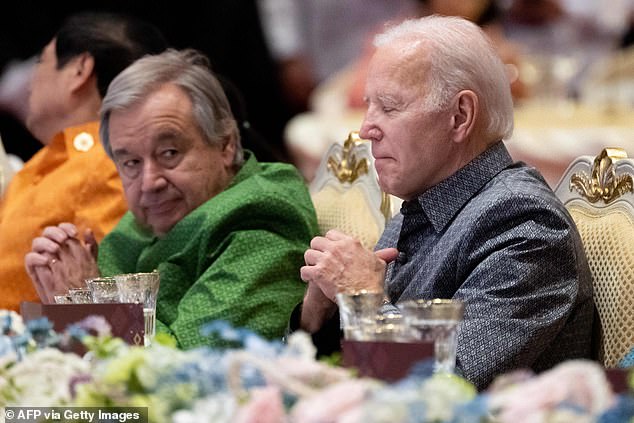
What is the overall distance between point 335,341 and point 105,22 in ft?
4.53

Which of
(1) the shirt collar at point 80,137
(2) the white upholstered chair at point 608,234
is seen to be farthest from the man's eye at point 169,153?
(2) the white upholstered chair at point 608,234

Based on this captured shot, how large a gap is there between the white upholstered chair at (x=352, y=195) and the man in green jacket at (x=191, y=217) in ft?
0.40

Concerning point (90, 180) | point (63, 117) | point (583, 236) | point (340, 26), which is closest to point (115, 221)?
point (90, 180)

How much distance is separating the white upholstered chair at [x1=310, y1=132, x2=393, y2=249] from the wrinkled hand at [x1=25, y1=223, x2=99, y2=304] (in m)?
0.55

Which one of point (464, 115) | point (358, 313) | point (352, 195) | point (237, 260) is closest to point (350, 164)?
point (352, 195)

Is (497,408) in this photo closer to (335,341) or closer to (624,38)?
(335,341)

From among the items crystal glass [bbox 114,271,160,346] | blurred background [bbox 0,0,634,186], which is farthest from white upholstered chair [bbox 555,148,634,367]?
Answer: blurred background [bbox 0,0,634,186]

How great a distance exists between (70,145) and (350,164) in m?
0.75

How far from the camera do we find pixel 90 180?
3146mm

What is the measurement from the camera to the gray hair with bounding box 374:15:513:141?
2176 millimetres

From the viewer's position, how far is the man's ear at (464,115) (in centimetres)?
219

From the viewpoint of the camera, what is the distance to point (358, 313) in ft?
5.04

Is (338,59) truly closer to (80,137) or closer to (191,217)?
(80,137)

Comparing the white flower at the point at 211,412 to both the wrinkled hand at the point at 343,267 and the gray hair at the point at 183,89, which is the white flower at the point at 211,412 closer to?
the wrinkled hand at the point at 343,267
